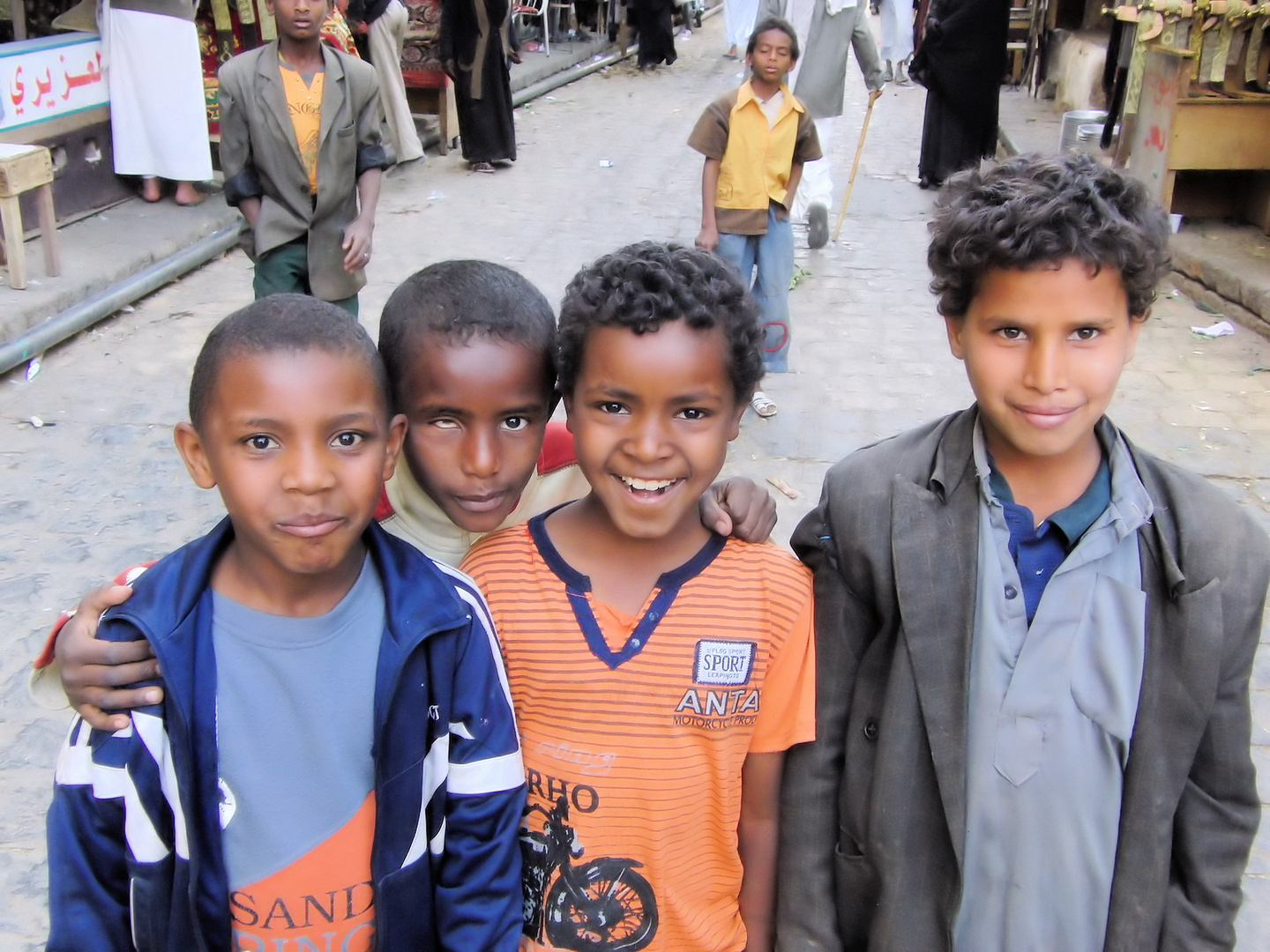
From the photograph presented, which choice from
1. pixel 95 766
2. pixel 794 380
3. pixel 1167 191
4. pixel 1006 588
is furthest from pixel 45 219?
pixel 1167 191

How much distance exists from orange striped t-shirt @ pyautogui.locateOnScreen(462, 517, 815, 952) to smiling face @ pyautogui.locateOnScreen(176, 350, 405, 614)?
0.23 metres

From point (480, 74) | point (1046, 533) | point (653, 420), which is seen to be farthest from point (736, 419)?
point (480, 74)

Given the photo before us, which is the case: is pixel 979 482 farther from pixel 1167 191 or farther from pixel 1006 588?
pixel 1167 191

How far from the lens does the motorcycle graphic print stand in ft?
4.60

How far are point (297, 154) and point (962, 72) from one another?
603 centimetres

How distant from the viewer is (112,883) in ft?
4.13

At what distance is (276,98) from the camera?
367 centimetres

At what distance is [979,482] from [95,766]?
3.60 ft

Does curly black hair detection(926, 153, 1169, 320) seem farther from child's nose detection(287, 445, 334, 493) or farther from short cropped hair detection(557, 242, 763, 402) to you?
child's nose detection(287, 445, 334, 493)

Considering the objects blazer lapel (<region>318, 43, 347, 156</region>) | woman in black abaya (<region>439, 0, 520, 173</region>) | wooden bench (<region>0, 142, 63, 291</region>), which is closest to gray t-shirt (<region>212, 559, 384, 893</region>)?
blazer lapel (<region>318, 43, 347, 156</region>)

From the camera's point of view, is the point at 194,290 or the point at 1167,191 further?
the point at 1167,191

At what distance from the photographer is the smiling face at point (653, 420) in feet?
4.68

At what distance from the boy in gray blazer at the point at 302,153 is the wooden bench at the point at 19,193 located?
174 cm

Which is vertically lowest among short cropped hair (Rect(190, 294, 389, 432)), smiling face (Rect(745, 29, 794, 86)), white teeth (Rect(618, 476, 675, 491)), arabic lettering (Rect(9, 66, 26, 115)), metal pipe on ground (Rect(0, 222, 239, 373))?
metal pipe on ground (Rect(0, 222, 239, 373))
